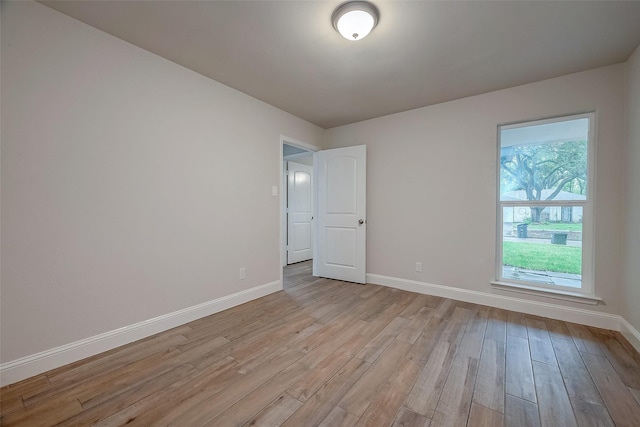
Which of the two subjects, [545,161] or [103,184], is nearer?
[103,184]

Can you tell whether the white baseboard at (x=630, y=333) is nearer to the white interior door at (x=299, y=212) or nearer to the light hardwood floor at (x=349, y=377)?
the light hardwood floor at (x=349, y=377)

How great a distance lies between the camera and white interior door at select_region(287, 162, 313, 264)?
Answer: 5348mm

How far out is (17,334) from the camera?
63.8 inches

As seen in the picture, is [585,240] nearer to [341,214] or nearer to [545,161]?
[545,161]

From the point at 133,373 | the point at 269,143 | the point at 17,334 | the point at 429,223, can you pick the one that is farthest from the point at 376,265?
the point at 17,334

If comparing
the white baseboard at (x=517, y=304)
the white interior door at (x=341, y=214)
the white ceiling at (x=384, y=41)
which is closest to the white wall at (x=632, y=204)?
the white baseboard at (x=517, y=304)

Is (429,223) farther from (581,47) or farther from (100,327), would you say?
(100,327)

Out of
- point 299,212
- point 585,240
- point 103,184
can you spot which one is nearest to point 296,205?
point 299,212

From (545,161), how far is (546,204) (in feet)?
1.51

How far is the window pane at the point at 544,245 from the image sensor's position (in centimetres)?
260

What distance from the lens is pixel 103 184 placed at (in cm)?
196

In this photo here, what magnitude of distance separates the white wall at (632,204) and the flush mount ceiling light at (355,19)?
2288 mm

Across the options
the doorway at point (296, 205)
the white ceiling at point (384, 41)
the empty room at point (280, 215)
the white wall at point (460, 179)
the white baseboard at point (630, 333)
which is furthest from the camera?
the doorway at point (296, 205)

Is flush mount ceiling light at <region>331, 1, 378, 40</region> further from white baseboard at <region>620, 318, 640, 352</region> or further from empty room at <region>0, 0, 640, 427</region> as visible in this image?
white baseboard at <region>620, 318, 640, 352</region>
